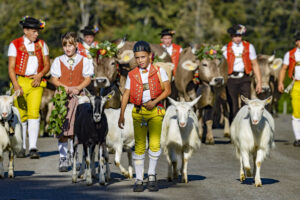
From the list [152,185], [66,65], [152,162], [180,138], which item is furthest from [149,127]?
[66,65]

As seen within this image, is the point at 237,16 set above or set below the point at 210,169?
above

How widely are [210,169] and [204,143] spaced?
580 centimetres

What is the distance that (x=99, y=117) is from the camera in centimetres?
1206

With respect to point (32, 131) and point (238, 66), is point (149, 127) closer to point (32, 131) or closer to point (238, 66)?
point (32, 131)

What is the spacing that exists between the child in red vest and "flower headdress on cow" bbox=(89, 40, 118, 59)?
4.54 m

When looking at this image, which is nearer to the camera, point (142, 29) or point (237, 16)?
point (142, 29)

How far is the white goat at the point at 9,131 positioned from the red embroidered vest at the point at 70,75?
1007 mm

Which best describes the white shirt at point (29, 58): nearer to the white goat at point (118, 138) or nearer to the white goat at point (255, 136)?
the white goat at point (118, 138)

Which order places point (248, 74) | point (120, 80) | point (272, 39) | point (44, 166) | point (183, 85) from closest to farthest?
1. point (44, 166)
2. point (120, 80)
3. point (248, 74)
4. point (183, 85)
5. point (272, 39)

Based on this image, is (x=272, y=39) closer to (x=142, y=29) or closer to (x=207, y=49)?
(x=142, y=29)

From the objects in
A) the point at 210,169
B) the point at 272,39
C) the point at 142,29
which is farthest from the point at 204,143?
the point at 272,39

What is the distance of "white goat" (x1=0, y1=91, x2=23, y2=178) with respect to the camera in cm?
1318

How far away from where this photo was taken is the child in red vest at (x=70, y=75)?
1384cm

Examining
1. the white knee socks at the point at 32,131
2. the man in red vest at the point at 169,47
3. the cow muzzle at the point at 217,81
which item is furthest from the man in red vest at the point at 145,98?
the man in red vest at the point at 169,47
